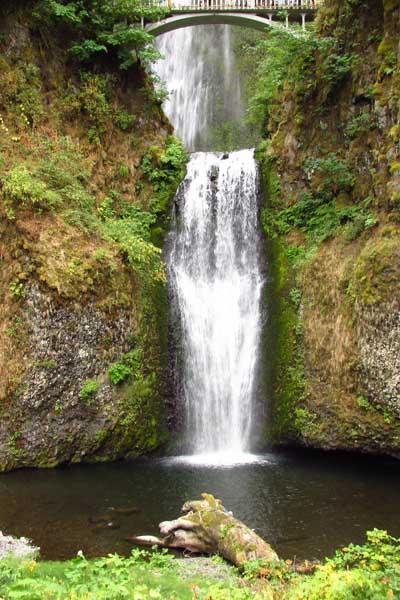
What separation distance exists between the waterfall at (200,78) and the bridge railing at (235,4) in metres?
10.3

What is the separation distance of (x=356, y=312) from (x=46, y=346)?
7222 mm

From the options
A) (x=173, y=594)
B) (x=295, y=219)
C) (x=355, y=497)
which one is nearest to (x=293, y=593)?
(x=173, y=594)

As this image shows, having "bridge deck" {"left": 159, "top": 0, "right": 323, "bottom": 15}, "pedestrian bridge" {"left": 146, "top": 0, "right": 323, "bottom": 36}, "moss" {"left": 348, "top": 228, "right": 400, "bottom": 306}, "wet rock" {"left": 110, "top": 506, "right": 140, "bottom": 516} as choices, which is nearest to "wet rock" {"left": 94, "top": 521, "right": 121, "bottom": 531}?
"wet rock" {"left": 110, "top": 506, "right": 140, "bottom": 516}

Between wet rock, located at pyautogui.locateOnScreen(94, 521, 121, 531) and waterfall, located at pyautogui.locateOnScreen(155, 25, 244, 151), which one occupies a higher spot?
waterfall, located at pyautogui.locateOnScreen(155, 25, 244, 151)

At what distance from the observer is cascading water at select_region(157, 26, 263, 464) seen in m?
14.1

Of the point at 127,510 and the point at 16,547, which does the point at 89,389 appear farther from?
the point at 16,547

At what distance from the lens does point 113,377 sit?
1308 cm

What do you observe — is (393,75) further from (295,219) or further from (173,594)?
(173,594)

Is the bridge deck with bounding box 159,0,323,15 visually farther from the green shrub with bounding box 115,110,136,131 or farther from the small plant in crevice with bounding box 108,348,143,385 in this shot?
the small plant in crevice with bounding box 108,348,143,385

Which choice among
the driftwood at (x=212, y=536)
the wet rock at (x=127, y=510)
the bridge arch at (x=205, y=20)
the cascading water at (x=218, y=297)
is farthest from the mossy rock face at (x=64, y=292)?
the bridge arch at (x=205, y=20)

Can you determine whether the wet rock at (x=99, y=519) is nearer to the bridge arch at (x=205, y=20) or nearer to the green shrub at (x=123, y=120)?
the green shrub at (x=123, y=120)

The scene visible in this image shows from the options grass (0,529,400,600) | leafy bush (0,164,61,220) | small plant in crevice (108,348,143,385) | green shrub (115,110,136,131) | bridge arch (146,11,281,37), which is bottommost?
grass (0,529,400,600)

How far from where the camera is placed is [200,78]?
1342 inches

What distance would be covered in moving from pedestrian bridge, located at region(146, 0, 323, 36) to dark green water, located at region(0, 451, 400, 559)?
1736 cm
